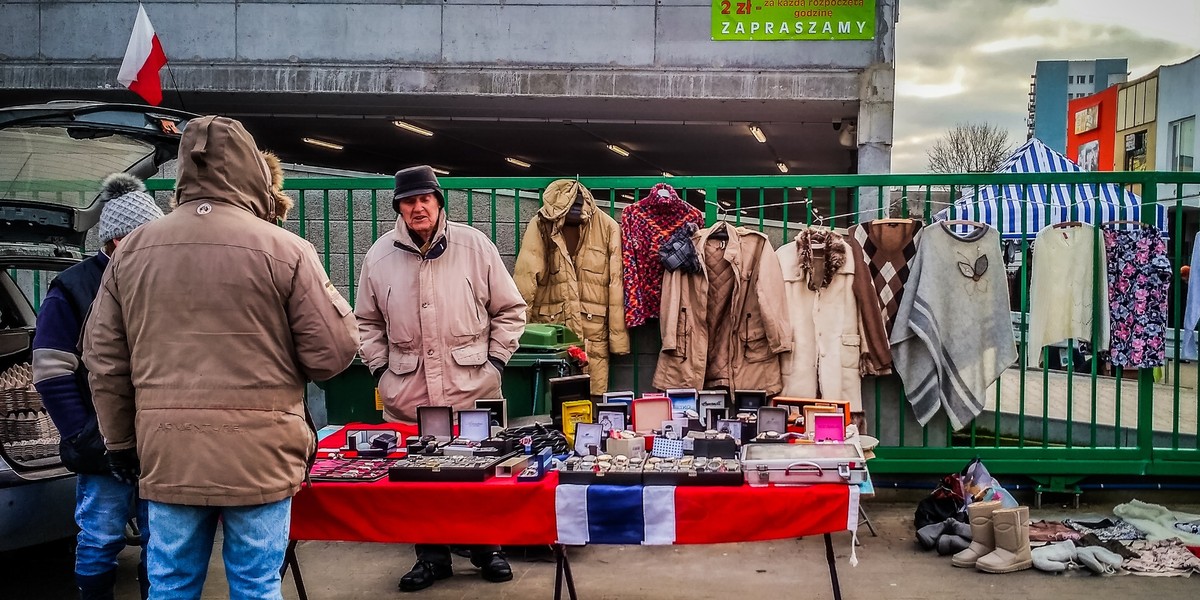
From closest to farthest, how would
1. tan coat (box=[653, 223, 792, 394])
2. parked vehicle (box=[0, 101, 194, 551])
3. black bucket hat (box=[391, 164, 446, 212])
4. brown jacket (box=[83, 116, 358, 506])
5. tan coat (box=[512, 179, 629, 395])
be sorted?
brown jacket (box=[83, 116, 358, 506]) < parked vehicle (box=[0, 101, 194, 551]) < black bucket hat (box=[391, 164, 446, 212]) < tan coat (box=[653, 223, 792, 394]) < tan coat (box=[512, 179, 629, 395])

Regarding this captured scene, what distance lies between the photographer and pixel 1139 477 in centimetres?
571

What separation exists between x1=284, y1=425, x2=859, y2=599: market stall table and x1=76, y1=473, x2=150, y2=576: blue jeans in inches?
28.3

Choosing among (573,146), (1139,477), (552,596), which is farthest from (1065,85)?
(552,596)

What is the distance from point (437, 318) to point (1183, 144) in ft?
85.8

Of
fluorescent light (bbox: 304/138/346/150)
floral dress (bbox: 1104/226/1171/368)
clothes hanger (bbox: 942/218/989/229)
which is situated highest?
fluorescent light (bbox: 304/138/346/150)

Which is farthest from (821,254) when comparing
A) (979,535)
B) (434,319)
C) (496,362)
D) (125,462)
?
(125,462)

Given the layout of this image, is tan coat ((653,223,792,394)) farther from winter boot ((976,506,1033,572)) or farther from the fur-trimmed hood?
winter boot ((976,506,1033,572))

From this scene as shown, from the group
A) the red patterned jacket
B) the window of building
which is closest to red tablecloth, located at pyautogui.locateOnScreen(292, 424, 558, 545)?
the red patterned jacket

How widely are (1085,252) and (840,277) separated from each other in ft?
5.21

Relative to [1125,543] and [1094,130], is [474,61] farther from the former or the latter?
[1094,130]

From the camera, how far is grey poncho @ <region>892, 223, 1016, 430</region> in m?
5.38

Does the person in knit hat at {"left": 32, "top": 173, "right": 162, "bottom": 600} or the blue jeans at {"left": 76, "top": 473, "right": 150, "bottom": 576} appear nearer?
the person in knit hat at {"left": 32, "top": 173, "right": 162, "bottom": 600}

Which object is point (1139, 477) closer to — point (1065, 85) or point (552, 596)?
point (552, 596)

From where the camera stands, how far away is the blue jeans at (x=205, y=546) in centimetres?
270
